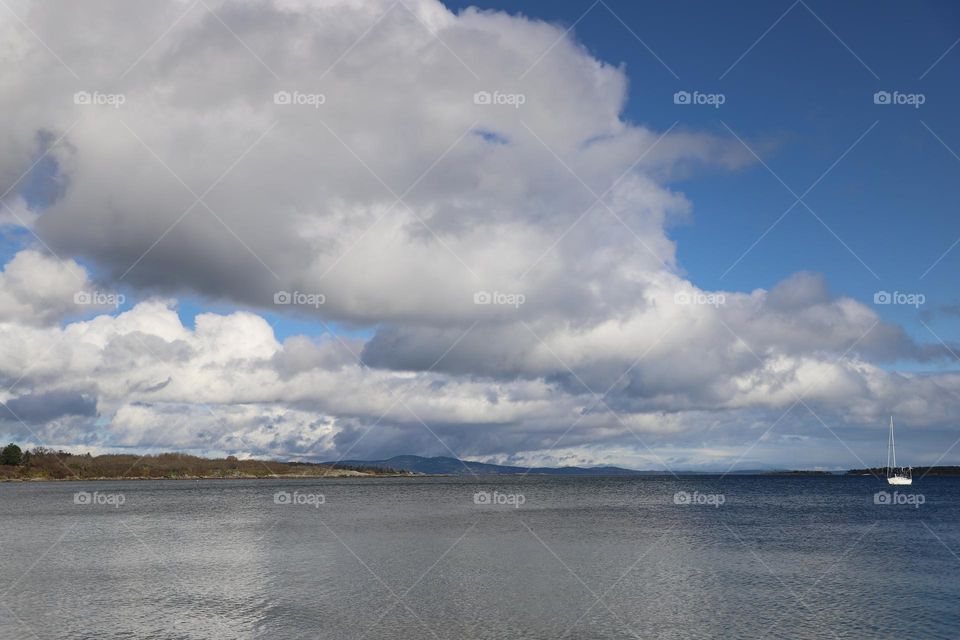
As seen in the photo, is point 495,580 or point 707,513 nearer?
point 495,580

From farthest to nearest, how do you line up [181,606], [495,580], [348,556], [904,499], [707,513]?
[904,499], [707,513], [348,556], [495,580], [181,606]

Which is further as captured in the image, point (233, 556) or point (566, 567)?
point (233, 556)

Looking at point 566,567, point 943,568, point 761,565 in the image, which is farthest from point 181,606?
point 943,568

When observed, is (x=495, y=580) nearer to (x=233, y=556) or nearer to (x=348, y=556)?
(x=348, y=556)

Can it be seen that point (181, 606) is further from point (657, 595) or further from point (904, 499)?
point (904, 499)

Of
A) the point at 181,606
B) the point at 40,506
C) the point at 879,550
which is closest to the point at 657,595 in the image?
the point at 181,606

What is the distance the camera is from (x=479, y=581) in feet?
151

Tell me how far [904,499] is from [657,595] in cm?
15015

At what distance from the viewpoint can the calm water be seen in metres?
34.7

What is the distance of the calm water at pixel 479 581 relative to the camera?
3466cm

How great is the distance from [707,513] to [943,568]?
187ft

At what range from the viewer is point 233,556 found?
59.3 metres

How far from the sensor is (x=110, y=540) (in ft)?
240

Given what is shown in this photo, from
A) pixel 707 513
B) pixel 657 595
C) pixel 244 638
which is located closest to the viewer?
pixel 244 638
